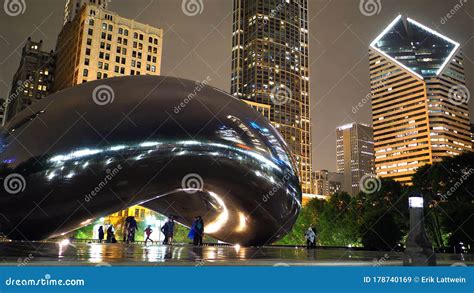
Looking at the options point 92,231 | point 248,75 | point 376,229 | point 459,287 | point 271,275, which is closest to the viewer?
point 271,275

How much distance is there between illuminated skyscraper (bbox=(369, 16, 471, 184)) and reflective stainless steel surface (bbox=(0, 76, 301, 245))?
154517 mm

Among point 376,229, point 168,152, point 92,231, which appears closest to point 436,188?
point 376,229

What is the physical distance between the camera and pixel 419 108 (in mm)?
169750

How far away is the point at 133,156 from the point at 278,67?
144412 millimetres

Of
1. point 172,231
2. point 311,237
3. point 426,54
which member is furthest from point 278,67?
point 172,231

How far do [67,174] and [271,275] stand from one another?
5254 mm

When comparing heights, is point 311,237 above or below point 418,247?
below

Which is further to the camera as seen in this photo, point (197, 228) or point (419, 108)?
point (419, 108)

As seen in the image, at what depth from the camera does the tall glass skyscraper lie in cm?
14825

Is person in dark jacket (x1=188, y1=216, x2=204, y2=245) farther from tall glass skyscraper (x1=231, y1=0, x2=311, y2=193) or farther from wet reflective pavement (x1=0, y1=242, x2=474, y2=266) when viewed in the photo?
tall glass skyscraper (x1=231, y1=0, x2=311, y2=193)

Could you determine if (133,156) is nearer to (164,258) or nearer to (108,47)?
(164,258)

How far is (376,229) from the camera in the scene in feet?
103

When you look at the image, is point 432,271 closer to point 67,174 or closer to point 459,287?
→ point 459,287

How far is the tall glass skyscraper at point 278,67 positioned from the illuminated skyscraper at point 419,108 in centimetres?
4267
